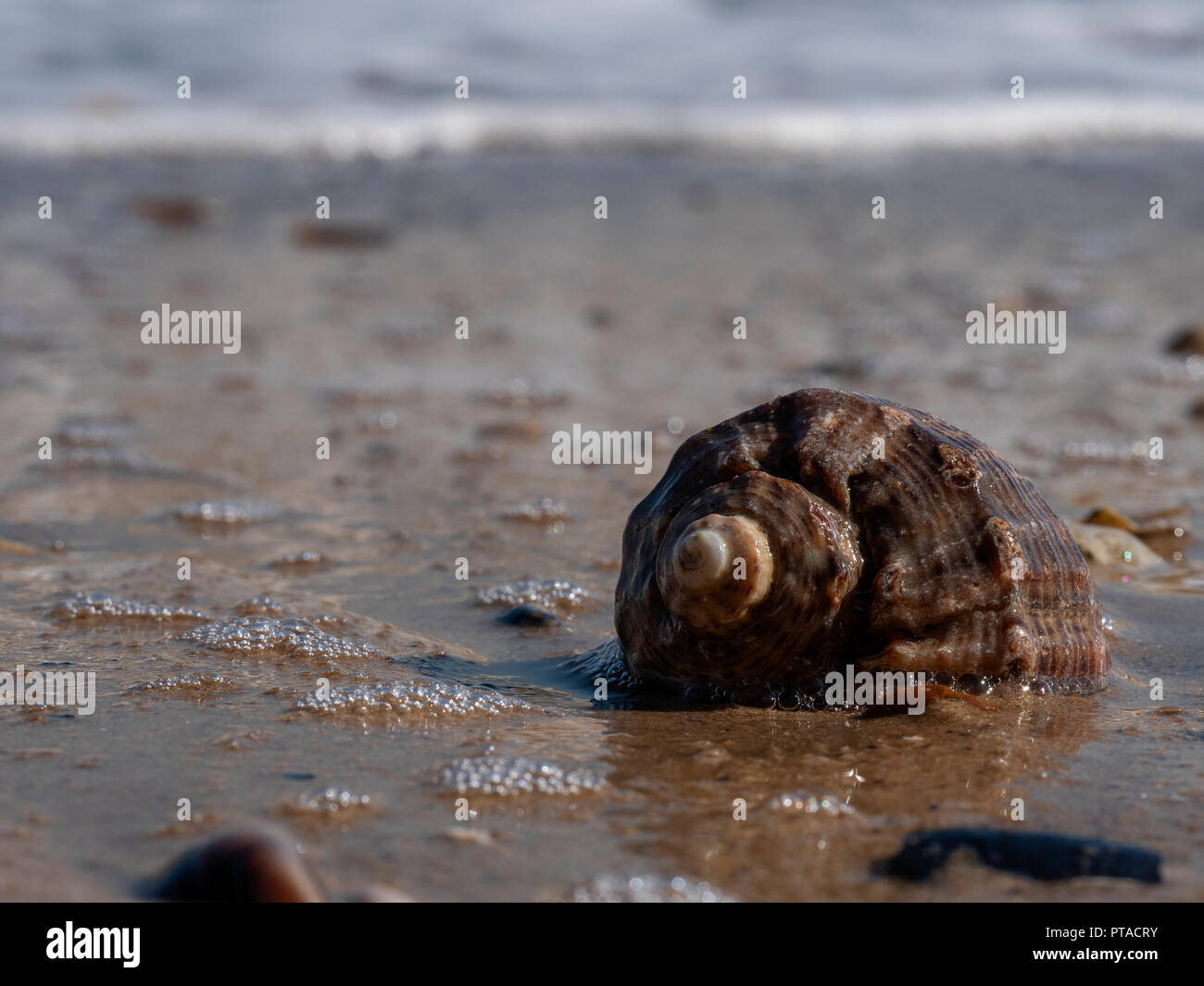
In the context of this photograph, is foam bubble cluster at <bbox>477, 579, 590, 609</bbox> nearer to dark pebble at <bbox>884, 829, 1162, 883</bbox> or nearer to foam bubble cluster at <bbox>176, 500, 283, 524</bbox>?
foam bubble cluster at <bbox>176, 500, 283, 524</bbox>

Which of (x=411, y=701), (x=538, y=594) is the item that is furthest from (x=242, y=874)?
(x=538, y=594)

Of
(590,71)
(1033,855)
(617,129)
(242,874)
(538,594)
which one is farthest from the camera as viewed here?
(590,71)


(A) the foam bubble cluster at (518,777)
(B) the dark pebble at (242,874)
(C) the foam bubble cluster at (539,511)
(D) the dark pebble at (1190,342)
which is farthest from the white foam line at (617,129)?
(B) the dark pebble at (242,874)

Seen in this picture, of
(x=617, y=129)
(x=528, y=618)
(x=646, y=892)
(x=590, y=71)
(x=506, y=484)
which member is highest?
(x=590, y=71)

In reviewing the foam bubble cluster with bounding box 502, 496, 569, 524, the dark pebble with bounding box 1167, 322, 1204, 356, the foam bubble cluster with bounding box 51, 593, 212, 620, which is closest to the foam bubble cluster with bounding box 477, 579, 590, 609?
the foam bubble cluster with bounding box 502, 496, 569, 524

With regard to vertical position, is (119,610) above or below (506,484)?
below

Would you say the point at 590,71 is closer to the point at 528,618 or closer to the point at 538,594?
the point at 538,594

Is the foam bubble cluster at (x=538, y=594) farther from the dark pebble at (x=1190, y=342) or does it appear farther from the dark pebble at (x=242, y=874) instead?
the dark pebble at (x=1190, y=342)
